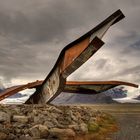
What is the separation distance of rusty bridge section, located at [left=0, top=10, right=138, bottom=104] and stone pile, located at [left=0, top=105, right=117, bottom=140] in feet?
5.05

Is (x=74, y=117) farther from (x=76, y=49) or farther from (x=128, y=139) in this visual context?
(x=76, y=49)

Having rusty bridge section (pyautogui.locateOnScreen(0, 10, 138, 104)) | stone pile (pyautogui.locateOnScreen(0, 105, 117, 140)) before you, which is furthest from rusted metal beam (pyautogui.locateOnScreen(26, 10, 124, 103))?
stone pile (pyautogui.locateOnScreen(0, 105, 117, 140))

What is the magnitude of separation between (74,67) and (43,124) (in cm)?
683

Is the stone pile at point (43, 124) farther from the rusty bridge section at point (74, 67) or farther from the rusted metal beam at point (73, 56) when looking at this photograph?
the rusted metal beam at point (73, 56)

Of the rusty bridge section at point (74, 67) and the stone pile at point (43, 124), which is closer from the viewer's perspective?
the rusty bridge section at point (74, 67)

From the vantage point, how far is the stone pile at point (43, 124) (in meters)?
21.2

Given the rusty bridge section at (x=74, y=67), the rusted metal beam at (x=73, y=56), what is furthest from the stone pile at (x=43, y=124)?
the rusted metal beam at (x=73, y=56)

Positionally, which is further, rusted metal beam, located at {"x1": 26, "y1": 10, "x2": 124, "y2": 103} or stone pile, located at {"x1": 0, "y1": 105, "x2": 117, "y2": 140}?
stone pile, located at {"x1": 0, "y1": 105, "x2": 117, "y2": 140}

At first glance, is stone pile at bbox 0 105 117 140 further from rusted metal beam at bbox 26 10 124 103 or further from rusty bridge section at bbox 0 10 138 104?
rusted metal beam at bbox 26 10 124 103

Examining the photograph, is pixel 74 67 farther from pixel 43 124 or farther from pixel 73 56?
pixel 43 124

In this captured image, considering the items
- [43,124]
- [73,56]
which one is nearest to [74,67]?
[73,56]

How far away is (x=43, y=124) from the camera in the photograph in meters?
23.6

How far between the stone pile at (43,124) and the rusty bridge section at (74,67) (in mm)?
1538

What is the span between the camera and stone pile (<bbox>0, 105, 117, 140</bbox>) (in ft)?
69.7
